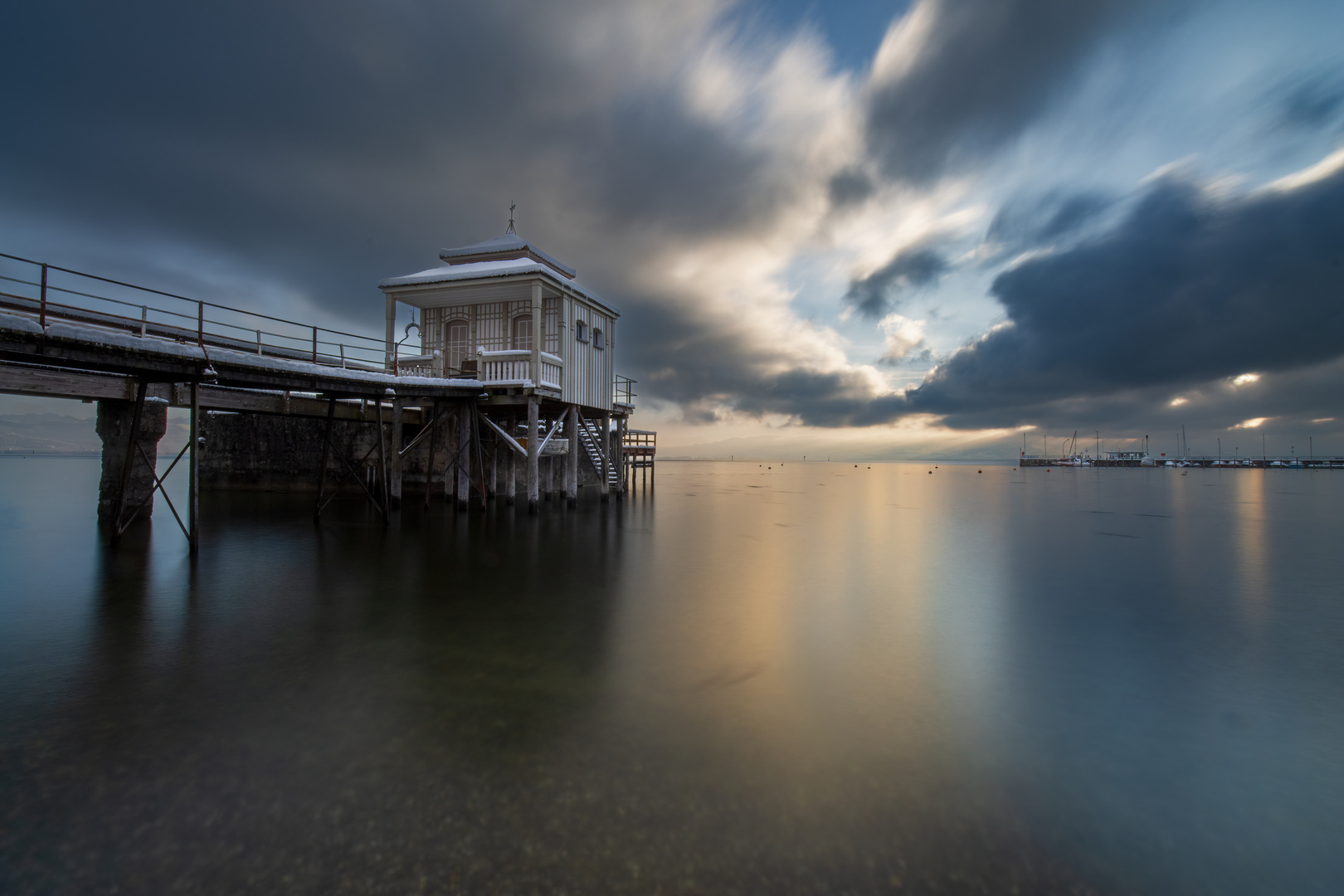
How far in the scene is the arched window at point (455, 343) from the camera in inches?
810

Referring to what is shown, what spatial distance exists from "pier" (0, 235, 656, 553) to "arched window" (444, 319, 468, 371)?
61 mm

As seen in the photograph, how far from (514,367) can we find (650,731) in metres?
15.9

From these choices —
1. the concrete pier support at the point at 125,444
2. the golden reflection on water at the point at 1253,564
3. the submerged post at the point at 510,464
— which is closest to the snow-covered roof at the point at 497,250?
the submerged post at the point at 510,464

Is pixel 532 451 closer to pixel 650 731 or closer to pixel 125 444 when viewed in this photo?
pixel 125 444

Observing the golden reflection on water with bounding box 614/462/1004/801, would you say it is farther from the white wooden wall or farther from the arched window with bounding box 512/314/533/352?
the arched window with bounding box 512/314/533/352

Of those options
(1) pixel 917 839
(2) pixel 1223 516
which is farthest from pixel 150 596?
(2) pixel 1223 516

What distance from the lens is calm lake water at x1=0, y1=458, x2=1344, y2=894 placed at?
137 inches

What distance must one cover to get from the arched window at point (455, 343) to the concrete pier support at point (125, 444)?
8.05m

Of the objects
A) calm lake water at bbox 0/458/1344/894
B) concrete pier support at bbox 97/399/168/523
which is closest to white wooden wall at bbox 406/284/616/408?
concrete pier support at bbox 97/399/168/523

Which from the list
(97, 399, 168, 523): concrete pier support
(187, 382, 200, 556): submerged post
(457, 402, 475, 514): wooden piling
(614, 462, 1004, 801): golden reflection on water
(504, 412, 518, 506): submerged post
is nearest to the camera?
(614, 462, 1004, 801): golden reflection on water

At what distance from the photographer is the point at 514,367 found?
19.2 metres

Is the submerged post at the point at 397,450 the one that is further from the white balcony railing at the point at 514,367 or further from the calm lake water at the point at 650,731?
the calm lake water at the point at 650,731

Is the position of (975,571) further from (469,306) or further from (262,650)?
(469,306)

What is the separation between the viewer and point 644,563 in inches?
539
